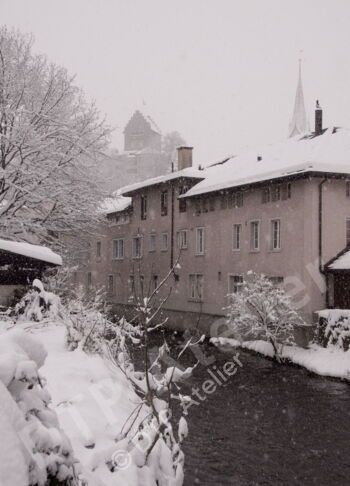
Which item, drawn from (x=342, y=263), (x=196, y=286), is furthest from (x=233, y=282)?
(x=342, y=263)

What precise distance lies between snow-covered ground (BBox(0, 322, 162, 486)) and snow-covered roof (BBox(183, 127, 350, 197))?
1594 centimetres

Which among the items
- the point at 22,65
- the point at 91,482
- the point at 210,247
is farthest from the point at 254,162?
the point at 91,482

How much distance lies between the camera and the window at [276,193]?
2636cm

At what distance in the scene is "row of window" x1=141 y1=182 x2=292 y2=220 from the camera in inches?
1030

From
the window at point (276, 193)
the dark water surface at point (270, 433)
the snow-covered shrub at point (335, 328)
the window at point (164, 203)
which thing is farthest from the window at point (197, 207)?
the dark water surface at point (270, 433)

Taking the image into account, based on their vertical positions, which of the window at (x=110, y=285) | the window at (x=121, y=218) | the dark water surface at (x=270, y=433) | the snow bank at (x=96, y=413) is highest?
the window at (x=121, y=218)

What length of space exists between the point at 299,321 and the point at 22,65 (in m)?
14.7

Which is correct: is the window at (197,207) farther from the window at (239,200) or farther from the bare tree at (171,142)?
the bare tree at (171,142)

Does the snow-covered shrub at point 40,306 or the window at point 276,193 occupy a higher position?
the window at point 276,193

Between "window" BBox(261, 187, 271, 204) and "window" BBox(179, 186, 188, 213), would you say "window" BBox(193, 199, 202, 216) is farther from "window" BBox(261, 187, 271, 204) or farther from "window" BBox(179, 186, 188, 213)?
"window" BBox(261, 187, 271, 204)

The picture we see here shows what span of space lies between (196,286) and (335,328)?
11.5m

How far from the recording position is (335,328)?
71.9ft

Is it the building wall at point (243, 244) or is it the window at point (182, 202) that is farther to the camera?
the window at point (182, 202)

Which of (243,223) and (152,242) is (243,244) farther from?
(152,242)
